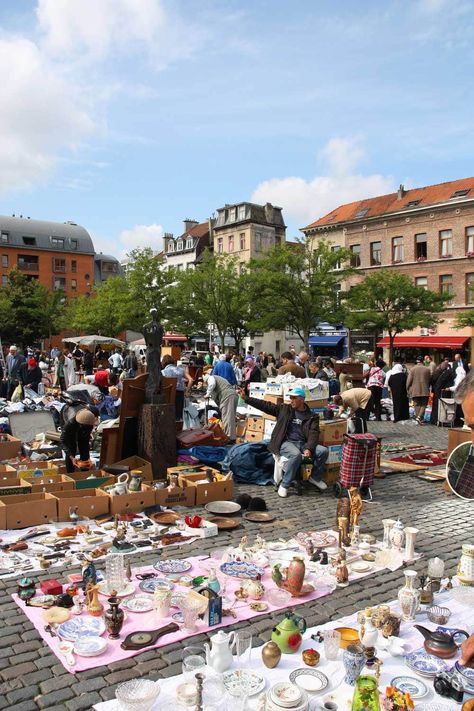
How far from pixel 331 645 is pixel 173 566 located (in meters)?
2.04

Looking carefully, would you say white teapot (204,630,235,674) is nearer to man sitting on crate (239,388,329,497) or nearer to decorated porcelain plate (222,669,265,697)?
decorated porcelain plate (222,669,265,697)

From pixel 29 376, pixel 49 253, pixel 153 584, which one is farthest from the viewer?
pixel 49 253

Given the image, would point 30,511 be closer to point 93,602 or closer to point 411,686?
point 93,602

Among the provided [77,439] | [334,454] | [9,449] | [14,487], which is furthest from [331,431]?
Result: [9,449]

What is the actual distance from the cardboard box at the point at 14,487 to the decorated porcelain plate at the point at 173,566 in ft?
8.18

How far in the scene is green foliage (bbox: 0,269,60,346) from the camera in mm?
52219

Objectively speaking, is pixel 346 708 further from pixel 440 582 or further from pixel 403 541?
pixel 403 541

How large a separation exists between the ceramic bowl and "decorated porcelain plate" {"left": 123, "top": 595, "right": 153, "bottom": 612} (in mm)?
1511

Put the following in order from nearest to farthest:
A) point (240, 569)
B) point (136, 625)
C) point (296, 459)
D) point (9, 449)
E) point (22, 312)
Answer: point (136, 625) → point (240, 569) → point (296, 459) → point (9, 449) → point (22, 312)

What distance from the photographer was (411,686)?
3.45 m

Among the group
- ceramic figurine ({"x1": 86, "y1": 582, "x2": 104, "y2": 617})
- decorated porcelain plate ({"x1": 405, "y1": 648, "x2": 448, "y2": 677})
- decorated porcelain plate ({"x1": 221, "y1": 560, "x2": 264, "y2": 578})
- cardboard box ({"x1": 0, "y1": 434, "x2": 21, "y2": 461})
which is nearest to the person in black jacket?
cardboard box ({"x1": 0, "y1": 434, "x2": 21, "y2": 461})

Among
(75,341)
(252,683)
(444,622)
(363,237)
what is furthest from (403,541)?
(363,237)

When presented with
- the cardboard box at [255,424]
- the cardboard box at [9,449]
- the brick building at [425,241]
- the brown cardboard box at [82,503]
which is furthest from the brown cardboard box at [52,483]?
the brick building at [425,241]

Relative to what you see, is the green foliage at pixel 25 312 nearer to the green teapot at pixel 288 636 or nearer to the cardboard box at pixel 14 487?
the cardboard box at pixel 14 487
